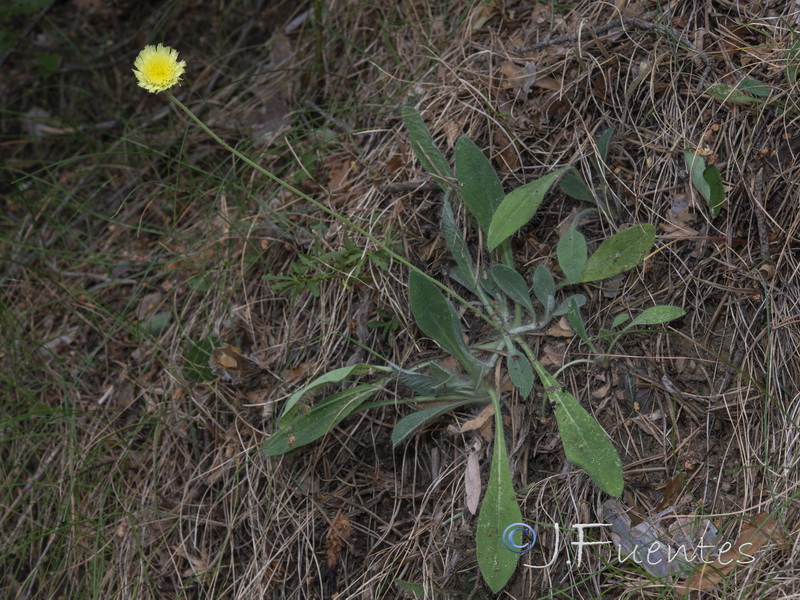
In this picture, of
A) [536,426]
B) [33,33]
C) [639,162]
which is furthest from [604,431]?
[33,33]

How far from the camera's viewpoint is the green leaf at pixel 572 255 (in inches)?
68.6

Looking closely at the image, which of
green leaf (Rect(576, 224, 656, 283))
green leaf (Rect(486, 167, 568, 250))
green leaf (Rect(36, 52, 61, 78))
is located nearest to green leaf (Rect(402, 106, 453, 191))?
green leaf (Rect(486, 167, 568, 250))

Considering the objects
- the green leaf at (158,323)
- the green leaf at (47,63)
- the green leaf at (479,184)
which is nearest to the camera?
the green leaf at (479,184)

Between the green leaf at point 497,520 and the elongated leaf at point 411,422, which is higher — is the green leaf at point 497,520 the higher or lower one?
the lower one

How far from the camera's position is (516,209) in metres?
1.80

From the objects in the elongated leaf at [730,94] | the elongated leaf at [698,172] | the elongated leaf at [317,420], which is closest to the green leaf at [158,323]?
the elongated leaf at [317,420]

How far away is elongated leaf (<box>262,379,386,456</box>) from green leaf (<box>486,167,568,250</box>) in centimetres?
50

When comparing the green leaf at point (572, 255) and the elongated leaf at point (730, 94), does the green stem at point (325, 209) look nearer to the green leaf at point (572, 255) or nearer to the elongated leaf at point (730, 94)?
the green leaf at point (572, 255)

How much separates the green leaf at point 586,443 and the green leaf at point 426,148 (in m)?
0.69

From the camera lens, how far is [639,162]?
6.03ft

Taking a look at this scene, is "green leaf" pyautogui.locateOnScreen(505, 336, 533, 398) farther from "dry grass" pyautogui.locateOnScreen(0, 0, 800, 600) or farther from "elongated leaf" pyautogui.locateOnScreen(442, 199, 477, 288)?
"elongated leaf" pyautogui.locateOnScreen(442, 199, 477, 288)

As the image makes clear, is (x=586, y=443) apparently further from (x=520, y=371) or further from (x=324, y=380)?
(x=324, y=380)

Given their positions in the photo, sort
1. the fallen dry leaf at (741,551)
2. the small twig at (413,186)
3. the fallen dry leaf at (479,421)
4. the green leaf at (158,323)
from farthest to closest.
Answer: the green leaf at (158,323) → the small twig at (413,186) → the fallen dry leaf at (479,421) → the fallen dry leaf at (741,551)

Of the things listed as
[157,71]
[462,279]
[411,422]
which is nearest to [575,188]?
[462,279]
